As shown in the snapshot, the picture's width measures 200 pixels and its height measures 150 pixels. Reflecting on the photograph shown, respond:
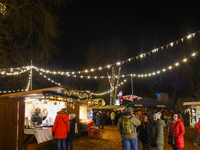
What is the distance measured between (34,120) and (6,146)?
2.18 metres

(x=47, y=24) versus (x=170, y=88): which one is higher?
(x=47, y=24)

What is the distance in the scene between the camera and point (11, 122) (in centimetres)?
764

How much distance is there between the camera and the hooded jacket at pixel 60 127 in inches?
283

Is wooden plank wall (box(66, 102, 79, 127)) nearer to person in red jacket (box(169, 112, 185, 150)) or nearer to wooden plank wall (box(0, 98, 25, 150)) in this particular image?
wooden plank wall (box(0, 98, 25, 150))

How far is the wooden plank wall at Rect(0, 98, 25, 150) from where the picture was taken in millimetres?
7539

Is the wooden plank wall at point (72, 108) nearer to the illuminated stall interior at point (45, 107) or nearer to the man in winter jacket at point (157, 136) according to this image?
the illuminated stall interior at point (45, 107)

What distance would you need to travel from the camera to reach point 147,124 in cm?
682

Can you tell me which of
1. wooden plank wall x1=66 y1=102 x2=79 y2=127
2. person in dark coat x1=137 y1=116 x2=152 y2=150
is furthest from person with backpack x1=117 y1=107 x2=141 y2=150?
wooden plank wall x1=66 y1=102 x2=79 y2=127

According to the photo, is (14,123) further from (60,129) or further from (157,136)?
(157,136)

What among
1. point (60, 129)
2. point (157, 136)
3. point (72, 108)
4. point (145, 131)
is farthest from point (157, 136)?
point (72, 108)

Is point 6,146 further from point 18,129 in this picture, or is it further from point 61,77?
point 61,77

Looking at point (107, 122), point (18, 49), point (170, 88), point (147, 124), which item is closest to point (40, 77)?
point (107, 122)

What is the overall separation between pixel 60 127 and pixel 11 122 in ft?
6.51

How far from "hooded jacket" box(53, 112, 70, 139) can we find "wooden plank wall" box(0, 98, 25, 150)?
1471 mm
